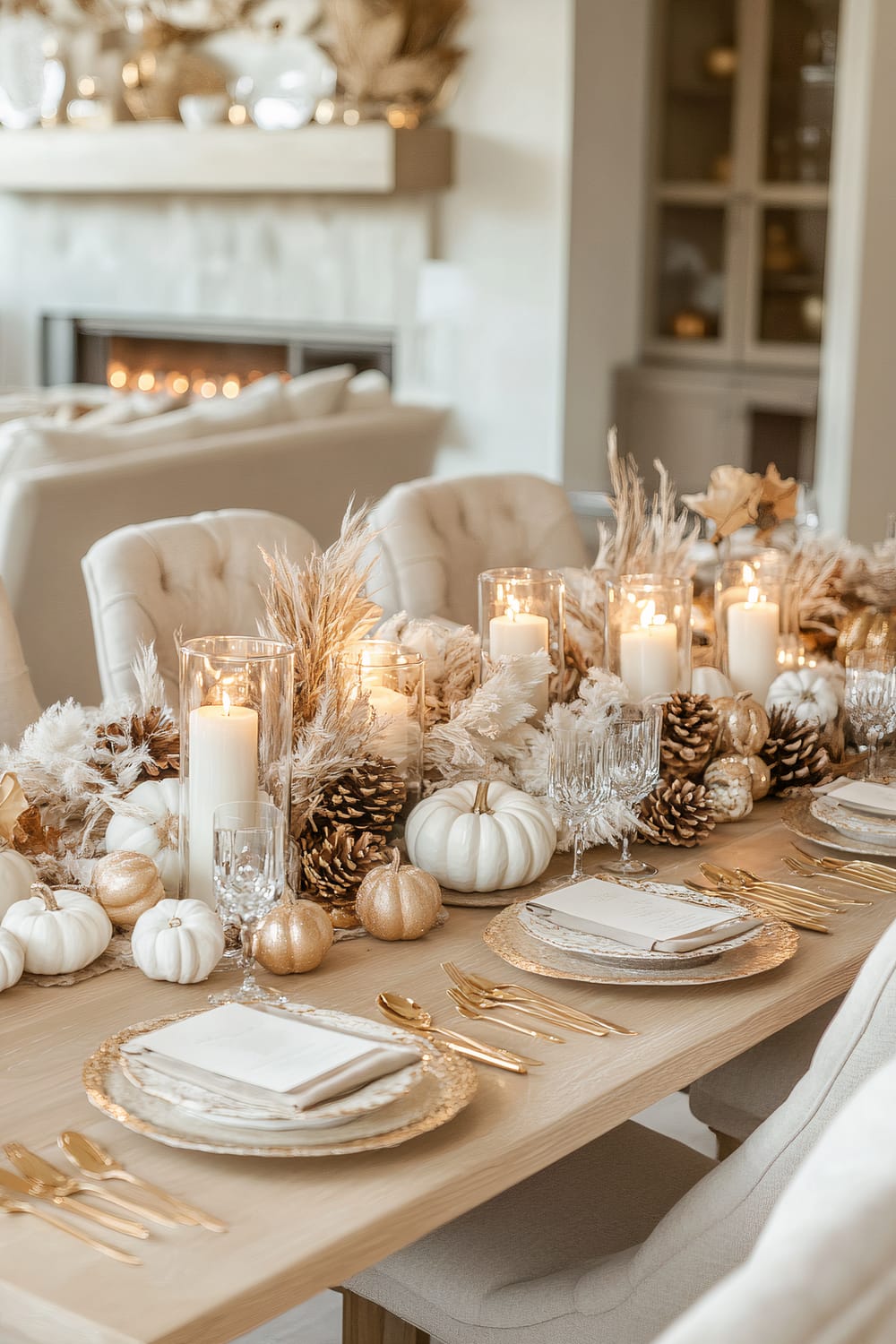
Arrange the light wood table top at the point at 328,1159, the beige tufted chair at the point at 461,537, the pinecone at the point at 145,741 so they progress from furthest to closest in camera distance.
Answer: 1. the beige tufted chair at the point at 461,537
2. the pinecone at the point at 145,741
3. the light wood table top at the point at 328,1159

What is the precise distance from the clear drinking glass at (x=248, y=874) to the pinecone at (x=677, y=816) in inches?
19.2

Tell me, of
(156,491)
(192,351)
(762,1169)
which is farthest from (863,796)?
(192,351)

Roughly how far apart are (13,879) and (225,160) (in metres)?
5.22

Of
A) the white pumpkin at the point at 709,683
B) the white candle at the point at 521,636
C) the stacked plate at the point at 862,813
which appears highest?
the white candle at the point at 521,636

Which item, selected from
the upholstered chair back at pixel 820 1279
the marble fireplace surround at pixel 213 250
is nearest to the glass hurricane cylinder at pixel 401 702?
the upholstered chair back at pixel 820 1279

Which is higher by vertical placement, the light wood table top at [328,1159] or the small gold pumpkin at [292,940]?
the small gold pumpkin at [292,940]

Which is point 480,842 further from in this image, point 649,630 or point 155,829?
point 649,630

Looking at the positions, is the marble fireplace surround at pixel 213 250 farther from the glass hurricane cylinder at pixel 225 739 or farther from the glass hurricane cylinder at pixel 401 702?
the glass hurricane cylinder at pixel 225 739

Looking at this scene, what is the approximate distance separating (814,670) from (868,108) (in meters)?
3.67

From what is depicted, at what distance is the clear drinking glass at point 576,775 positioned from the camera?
1.35 m

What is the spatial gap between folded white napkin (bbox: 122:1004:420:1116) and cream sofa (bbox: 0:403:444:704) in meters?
2.40

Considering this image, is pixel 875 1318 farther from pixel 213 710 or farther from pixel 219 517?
pixel 219 517

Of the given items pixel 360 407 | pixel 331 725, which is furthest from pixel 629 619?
pixel 360 407

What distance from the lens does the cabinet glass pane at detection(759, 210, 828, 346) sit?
19.1 feet
